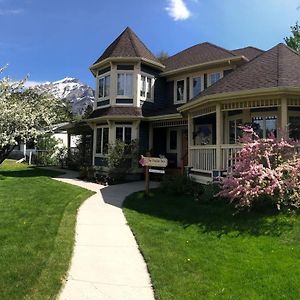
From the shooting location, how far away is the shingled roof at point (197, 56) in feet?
67.8

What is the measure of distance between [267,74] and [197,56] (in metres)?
10.0

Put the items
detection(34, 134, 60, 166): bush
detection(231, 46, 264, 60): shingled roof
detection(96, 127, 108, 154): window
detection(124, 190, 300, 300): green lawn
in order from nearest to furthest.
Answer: detection(124, 190, 300, 300): green lawn < detection(96, 127, 108, 154): window < detection(231, 46, 264, 60): shingled roof < detection(34, 134, 60, 166): bush

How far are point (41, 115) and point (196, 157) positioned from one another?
36.7ft

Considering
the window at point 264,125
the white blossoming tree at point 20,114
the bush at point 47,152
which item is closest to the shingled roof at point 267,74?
the window at point 264,125

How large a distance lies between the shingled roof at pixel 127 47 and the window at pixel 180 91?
1.87m

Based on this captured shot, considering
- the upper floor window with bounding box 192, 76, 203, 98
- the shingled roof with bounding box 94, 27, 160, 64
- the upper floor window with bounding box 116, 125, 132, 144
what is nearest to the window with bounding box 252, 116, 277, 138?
A: the upper floor window with bounding box 192, 76, 203, 98

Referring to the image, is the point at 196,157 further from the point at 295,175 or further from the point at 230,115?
the point at 295,175

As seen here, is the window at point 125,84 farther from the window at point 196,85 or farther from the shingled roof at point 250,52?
the shingled roof at point 250,52

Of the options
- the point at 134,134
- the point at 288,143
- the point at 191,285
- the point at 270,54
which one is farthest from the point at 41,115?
the point at 191,285

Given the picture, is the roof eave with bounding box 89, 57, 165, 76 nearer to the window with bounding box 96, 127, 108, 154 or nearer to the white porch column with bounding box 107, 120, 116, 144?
the white porch column with bounding box 107, 120, 116, 144

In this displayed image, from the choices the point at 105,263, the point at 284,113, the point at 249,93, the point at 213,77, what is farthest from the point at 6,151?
the point at 105,263

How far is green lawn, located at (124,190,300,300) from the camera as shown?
5473 mm

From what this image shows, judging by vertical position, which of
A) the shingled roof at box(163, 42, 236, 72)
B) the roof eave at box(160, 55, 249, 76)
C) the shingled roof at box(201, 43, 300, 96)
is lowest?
the shingled roof at box(201, 43, 300, 96)

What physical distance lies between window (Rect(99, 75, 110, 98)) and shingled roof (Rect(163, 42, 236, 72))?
3.58 meters
